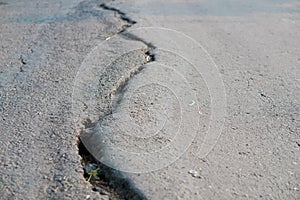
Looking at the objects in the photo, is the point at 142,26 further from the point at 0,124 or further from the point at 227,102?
the point at 0,124

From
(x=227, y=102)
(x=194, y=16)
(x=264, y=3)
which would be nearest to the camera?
(x=227, y=102)

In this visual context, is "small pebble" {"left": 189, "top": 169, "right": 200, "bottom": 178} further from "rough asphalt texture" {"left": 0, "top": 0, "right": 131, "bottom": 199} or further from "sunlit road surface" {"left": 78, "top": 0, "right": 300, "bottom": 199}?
"rough asphalt texture" {"left": 0, "top": 0, "right": 131, "bottom": 199}

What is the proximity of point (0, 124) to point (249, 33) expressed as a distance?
8.99 ft

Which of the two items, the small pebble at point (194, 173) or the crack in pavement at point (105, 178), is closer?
the crack in pavement at point (105, 178)

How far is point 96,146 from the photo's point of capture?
10.4ft

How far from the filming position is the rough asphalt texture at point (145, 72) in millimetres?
2818

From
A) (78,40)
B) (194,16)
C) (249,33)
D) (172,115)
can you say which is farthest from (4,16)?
(172,115)

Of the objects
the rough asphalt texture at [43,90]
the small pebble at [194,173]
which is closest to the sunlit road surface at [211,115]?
the small pebble at [194,173]

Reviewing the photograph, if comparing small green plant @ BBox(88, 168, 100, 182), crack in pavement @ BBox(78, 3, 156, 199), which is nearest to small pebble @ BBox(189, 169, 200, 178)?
crack in pavement @ BBox(78, 3, 156, 199)

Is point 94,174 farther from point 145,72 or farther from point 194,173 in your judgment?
point 145,72

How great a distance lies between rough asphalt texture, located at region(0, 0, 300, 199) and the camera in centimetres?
282

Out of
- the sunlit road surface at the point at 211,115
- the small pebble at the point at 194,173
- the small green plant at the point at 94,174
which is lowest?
the small green plant at the point at 94,174

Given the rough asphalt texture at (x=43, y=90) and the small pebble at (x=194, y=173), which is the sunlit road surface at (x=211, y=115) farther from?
the rough asphalt texture at (x=43, y=90)

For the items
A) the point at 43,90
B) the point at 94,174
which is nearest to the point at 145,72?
the point at 43,90
